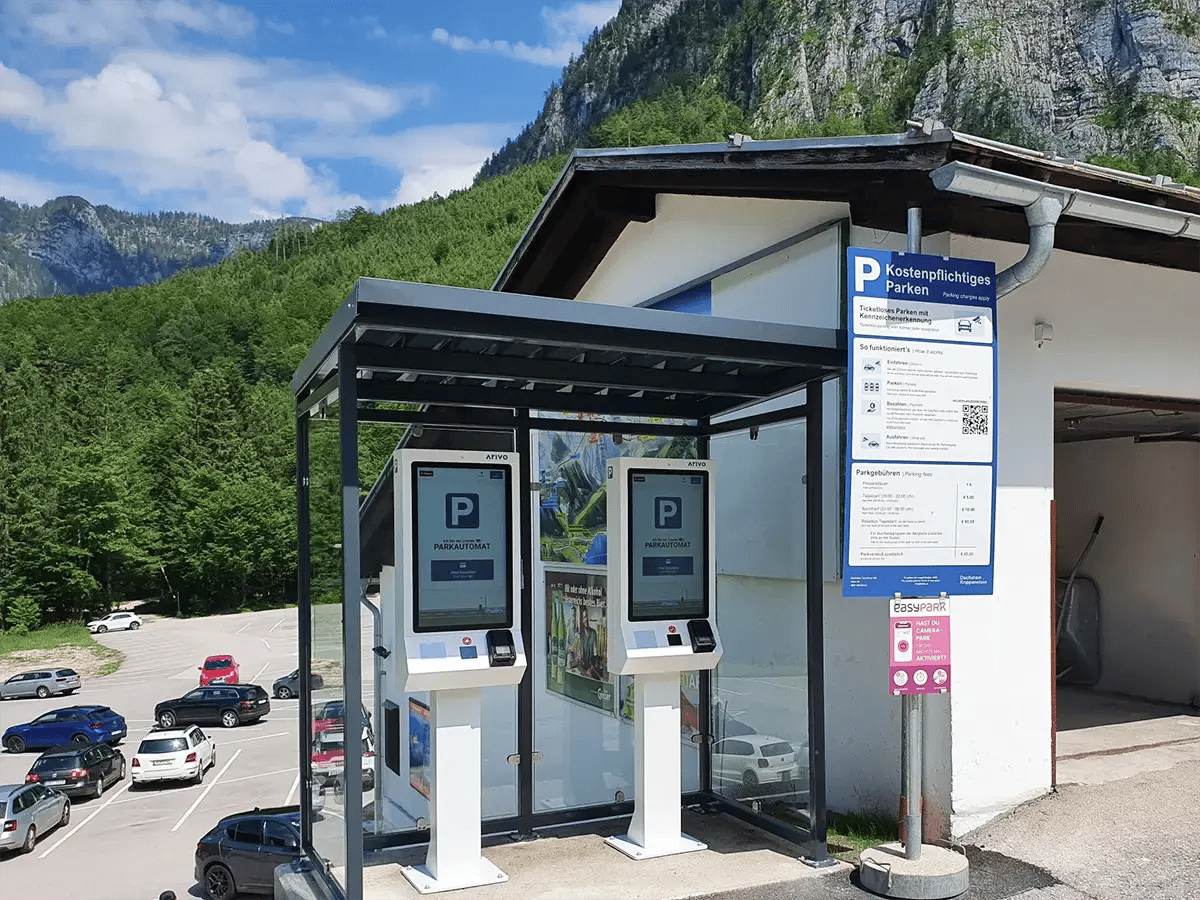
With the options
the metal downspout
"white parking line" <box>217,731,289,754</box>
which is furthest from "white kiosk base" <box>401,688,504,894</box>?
"white parking line" <box>217,731,289,754</box>

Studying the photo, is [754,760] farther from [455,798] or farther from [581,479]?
[581,479]

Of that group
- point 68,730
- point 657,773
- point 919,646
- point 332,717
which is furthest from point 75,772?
point 919,646

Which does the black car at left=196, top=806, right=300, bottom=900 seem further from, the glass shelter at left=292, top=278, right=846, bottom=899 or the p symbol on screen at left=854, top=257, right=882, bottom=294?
the p symbol on screen at left=854, top=257, right=882, bottom=294

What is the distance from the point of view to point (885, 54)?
109125mm

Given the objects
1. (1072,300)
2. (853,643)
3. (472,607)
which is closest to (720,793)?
(853,643)

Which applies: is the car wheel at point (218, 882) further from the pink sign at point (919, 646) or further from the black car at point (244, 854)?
the pink sign at point (919, 646)

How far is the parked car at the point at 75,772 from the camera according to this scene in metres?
22.5

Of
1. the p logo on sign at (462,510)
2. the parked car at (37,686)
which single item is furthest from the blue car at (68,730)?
the p logo on sign at (462,510)

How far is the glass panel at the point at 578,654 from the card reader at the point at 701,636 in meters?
0.89

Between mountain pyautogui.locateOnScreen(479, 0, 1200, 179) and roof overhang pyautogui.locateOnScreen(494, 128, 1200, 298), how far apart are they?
7804cm

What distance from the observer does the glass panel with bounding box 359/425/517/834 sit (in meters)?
5.73

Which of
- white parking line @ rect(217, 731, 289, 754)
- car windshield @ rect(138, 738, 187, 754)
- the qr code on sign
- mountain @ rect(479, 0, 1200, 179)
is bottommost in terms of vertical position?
white parking line @ rect(217, 731, 289, 754)

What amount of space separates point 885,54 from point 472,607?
11641 cm

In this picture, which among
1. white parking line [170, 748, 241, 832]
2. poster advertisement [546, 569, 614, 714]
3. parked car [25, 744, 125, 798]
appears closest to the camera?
poster advertisement [546, 569, 614, 714]
